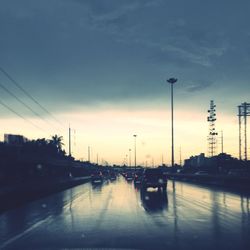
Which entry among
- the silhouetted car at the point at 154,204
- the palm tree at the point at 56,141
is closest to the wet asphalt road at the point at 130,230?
the silhouetted car at the point at 154,204

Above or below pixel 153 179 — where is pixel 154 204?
below

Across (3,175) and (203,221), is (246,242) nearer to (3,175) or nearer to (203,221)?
(203,221)

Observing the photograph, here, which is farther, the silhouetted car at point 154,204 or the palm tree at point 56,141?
the palm tree at point 56,141

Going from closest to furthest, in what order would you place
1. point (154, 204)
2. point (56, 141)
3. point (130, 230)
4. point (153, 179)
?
point (130, 230), point (154, 204), point (153, 179), point (56, 141)

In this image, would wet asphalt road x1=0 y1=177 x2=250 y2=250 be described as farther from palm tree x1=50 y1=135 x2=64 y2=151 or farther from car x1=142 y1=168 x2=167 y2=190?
palm tree x1=50 y1=135 x2=64 y2=151

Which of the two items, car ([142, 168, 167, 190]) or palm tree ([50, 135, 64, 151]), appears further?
palm tree ([50, 135, 64, 151])

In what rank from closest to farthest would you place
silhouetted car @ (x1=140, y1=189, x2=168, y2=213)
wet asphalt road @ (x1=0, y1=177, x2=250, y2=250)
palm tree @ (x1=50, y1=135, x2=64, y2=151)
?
wet asphalt road @ (x1=0, y1=177, x2=250, y2=250)
silhouetted car @ (x1=140, y1=189, x2=168, y2=213)
palm tree @ (x1=50, y1=135, x2=64, y2=151)

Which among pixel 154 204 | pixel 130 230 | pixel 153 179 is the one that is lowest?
pixel 154 204

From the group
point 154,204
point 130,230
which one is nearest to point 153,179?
point 154,204

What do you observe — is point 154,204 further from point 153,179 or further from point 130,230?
point 153,179

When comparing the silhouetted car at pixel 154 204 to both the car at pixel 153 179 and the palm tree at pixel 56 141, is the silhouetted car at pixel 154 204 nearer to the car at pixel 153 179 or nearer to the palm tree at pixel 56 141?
the car at pixel 153 179

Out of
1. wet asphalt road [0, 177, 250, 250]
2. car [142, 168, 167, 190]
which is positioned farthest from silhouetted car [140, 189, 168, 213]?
car [142, 168, 167, 190]

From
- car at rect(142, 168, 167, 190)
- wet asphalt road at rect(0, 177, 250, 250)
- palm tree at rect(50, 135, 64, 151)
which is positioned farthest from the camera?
palm tree at rect(50, 135, 64, 151)

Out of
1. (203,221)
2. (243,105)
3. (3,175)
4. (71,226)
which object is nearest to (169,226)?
(203,221)
